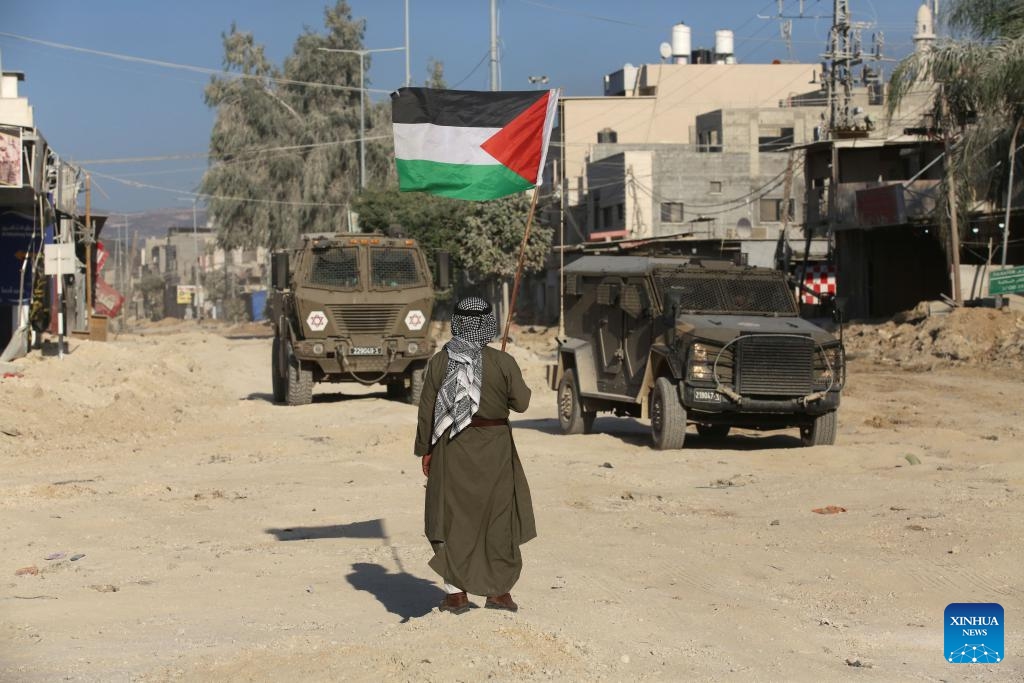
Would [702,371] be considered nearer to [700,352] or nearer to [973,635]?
[700,352]

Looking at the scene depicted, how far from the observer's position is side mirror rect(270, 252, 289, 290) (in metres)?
22.2

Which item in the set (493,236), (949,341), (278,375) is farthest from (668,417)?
(493,236)

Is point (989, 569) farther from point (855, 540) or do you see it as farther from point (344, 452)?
point (344, 452)

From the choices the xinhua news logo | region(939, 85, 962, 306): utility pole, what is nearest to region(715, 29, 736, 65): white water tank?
region(939, 85, 962, 306): utility pole

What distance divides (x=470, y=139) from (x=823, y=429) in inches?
223

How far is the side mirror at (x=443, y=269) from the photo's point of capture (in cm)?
2172

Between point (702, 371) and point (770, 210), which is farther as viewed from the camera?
point (770, 210)

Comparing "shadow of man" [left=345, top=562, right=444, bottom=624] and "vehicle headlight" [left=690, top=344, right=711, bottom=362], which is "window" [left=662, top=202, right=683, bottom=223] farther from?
"shadow of man" [left=345, top=562, right=444, bottom=624]

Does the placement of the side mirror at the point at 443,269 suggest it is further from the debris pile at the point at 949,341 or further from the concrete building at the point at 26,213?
the debris pile at the point at 949,341


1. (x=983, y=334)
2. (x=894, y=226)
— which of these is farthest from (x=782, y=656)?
(x=894, y=226)

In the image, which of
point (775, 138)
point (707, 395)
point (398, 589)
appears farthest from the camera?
point (775, 138)

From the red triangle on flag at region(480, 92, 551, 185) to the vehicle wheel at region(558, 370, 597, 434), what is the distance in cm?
580

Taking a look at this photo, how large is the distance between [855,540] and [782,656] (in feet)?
10.3

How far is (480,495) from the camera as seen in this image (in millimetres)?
6969
